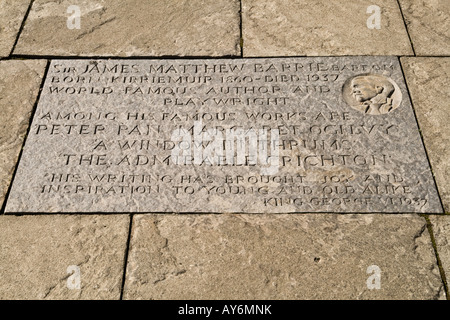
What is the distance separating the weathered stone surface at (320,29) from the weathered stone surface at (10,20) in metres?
2.05

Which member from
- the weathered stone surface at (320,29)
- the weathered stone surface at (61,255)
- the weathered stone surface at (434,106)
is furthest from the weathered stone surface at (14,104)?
the weathered stone surface at (434,106)

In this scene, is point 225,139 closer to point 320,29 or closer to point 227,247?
point 227,247

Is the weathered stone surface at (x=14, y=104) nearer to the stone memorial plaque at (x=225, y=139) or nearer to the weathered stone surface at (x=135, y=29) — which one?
the stone memorial plaque at (x=225, y=139)

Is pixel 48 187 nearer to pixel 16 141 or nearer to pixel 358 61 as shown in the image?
pixel 16 141

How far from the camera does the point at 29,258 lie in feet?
9.25

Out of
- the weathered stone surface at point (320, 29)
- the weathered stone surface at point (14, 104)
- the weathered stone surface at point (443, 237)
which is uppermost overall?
the weathered stone surface at point (14, 104)

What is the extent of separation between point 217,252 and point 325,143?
3.69 feet

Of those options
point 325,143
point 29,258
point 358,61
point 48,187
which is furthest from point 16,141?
point 358,61

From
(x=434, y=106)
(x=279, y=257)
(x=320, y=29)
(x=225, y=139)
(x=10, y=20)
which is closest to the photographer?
(x=279, y=257)

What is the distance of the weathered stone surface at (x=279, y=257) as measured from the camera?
105 inches

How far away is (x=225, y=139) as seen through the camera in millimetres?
3314

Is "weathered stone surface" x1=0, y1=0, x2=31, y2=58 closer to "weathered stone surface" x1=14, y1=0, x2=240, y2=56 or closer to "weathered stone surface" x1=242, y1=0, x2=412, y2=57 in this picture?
"weathered stone surface" x1=14, y1=0, x2=240, y2=56

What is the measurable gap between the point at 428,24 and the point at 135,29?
8.58 feet

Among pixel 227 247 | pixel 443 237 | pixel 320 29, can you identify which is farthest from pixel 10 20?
pixel 443 237
